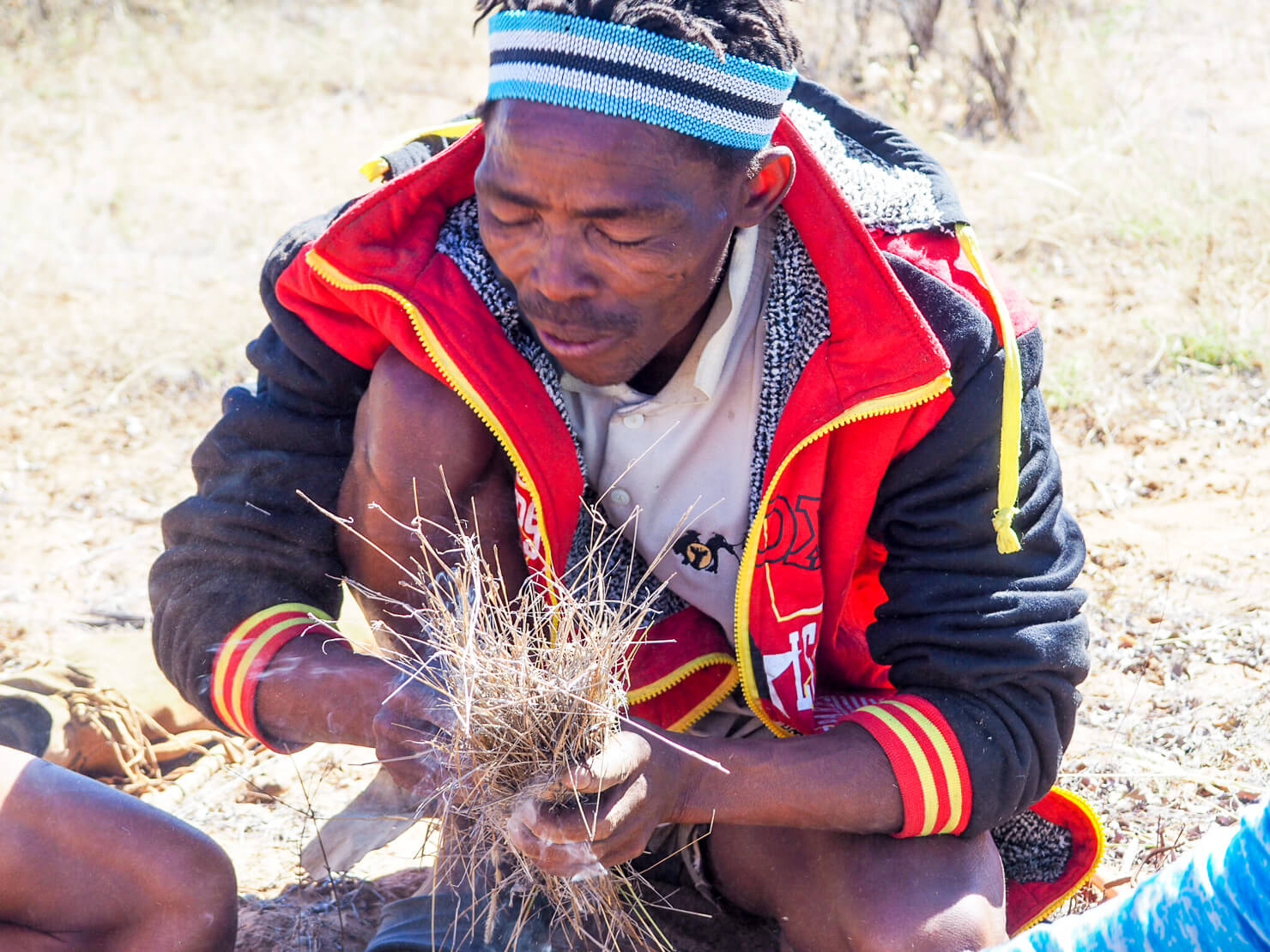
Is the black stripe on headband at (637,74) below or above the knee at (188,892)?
above

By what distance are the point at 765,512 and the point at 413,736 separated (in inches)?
24.9

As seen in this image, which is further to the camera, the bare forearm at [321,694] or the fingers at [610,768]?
the bare forearm at [321,694]

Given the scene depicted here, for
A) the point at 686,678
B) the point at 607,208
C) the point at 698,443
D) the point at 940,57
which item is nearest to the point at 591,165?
the point at 607,208

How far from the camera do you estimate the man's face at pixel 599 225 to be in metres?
1.85

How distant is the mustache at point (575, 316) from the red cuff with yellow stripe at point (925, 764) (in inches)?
28.1

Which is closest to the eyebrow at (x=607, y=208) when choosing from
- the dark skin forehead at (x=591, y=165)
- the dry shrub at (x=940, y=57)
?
the dark skin forehead at (x=591, y=165)

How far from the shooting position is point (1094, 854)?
2.22m

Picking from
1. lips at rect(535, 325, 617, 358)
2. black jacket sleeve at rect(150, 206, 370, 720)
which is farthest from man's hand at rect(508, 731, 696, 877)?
black jacket sleeve at rect(150, 206, 370, 720)

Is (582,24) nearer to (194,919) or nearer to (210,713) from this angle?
(210,713)

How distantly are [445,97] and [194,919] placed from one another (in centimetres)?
577

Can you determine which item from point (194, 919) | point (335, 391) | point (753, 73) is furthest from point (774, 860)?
point (753, 73)

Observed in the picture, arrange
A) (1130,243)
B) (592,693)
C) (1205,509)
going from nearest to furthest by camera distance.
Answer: (592,693), (1205,509), (1130,243)

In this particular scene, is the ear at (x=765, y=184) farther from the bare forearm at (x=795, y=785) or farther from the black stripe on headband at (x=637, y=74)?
the bare forearm at (x=795, y=785)

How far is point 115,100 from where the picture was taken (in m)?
7.02
